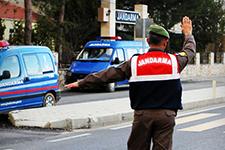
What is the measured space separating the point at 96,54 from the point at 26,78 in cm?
1213

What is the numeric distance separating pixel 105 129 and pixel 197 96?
7.36 m

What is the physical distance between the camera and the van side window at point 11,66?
12.8m

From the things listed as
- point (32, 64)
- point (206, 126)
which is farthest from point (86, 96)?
point (206, 126)

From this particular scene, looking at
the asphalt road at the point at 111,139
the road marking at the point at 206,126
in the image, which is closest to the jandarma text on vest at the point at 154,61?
Result: the asphalt road at the point at 111,139

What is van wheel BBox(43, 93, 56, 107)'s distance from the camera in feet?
46.7

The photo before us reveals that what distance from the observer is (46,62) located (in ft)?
47.5

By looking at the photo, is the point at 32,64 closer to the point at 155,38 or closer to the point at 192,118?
the point at 192,118

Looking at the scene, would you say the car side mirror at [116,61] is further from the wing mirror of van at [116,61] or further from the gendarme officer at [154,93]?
the gendarme officer at [154,93]

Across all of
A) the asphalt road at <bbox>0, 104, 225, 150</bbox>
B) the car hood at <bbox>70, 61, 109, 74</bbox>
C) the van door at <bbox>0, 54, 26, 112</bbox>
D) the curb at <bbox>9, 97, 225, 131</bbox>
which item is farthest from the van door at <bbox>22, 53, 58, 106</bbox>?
the car hood at <bbox>70, 61, 109, 74</bbox>

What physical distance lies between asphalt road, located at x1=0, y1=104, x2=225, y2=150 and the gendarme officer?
4224 millimetres

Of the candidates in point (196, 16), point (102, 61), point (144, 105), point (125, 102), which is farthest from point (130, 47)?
point (144, 105)

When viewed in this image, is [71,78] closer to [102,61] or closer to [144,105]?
[102,61]

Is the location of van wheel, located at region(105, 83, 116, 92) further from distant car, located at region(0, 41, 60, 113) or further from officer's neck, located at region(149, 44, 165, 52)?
officer's neck, located at region(149, 44, 165, 52)

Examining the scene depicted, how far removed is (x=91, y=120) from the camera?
11898 millimetres
